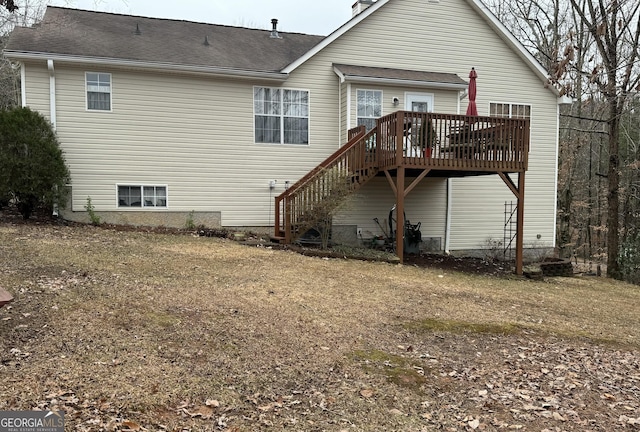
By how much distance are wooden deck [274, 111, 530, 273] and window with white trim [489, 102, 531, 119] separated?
3.13m

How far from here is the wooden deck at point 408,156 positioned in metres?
10.2

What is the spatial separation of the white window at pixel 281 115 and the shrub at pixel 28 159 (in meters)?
4.75

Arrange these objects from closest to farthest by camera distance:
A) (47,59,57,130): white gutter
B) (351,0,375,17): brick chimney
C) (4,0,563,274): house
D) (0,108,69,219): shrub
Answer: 1. (0,108,69,219): shrub
2. (47,59,57,130): white gutter
3. (4,0,563,274): house
4. (351,0,375,17): brick chimney

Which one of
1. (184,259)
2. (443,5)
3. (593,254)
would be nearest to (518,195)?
(443,5)

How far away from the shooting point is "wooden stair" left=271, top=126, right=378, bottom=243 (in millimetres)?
10234

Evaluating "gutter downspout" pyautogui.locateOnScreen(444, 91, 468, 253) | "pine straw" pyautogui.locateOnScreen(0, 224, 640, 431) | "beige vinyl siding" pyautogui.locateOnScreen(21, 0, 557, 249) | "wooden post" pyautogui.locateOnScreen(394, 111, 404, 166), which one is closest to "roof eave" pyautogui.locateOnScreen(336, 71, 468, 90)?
"beige vinyl siding" pyautogui.locateOnScreen(21, 0, 557, 249)

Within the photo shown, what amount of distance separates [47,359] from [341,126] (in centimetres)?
1004

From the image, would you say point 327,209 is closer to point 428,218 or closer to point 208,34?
point 428,218

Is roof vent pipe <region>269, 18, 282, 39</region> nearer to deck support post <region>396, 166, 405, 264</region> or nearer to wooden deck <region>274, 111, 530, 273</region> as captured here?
wooden deck <region>274, 111, 530, 273</region>

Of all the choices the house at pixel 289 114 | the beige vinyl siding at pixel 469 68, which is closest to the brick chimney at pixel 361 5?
the house at pixel 289 114

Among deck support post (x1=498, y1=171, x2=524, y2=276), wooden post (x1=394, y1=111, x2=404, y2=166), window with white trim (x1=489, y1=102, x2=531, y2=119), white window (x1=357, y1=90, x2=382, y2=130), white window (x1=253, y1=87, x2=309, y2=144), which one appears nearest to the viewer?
wooden post (x1=394, y1=111, x2=404, y2=166)

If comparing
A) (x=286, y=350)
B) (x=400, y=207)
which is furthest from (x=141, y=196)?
(x=286, y=350)

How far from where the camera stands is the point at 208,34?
44.9ft

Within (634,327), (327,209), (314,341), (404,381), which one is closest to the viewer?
(404,381)
